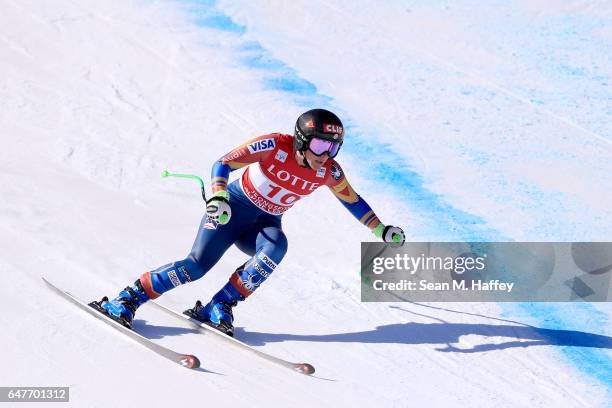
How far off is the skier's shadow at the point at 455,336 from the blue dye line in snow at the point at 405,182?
0.46 ft

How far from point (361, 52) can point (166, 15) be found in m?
2.90

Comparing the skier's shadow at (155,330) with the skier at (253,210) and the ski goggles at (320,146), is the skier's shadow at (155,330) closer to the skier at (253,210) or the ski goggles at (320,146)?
the skier at (253,210)

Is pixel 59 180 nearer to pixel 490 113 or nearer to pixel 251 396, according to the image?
pixel 251 396

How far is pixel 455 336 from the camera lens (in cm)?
683

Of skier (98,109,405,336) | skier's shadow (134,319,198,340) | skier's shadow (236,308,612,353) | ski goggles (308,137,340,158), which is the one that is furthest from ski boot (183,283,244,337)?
ski goggles (308,137,340,158)

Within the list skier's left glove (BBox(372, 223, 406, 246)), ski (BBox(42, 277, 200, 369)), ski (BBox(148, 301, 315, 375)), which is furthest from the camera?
skier's left glove (BBox(372, 223, 406, 246))

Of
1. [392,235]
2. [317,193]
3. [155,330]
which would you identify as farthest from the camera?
[317,193]

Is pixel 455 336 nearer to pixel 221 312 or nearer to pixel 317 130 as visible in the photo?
pixel 221 312

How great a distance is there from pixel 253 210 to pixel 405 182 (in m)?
3.61

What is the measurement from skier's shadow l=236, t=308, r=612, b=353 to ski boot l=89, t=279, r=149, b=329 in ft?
2.44

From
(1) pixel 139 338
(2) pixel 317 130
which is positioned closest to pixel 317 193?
(2) pixel 317 130

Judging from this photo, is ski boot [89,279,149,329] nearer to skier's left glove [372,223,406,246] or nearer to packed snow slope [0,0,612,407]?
packed snow slope [0,0,612,407]

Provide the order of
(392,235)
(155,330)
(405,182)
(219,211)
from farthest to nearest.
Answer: (405,182)
(392,235)
(155,330)
(219,211)

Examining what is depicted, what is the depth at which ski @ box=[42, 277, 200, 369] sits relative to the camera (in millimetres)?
5590
